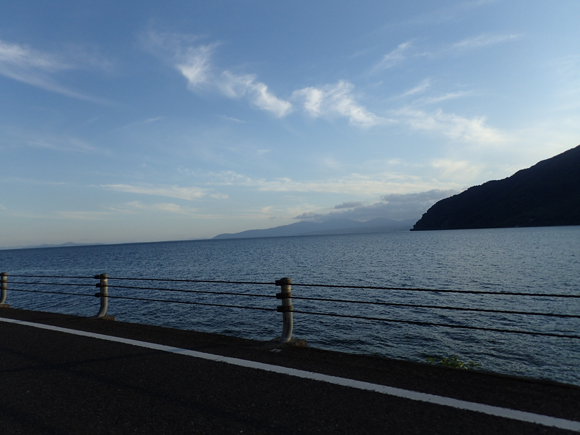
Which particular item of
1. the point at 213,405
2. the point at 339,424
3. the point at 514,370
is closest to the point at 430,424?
the point at 339,424

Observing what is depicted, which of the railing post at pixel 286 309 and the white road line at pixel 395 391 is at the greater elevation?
the railing post at pixel 286 309

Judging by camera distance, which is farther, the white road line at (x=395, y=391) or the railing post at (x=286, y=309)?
the railing post at (x=286, y=309)

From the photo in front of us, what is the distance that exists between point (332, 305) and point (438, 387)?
2020 centimetres

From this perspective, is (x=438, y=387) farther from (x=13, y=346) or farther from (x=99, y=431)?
(x=13, y=346)

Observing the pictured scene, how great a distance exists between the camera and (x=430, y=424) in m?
3.55

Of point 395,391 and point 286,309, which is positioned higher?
point 286,309

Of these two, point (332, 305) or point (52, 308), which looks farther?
point (52, 308)

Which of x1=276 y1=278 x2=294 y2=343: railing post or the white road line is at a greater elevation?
x1=276 y1=278 x2=294 y2=343: railing post

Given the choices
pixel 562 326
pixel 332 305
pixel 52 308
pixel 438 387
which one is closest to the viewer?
pixel 438 387

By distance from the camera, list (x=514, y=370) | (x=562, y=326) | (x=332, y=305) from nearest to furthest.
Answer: (x=514, y=370)
(x=562, y=326)
(x=332, y=305)

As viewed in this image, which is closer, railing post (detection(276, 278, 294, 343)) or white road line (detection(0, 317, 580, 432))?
white road line (detection(0, 317, 580, 432))

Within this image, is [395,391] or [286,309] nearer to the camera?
[395,391]

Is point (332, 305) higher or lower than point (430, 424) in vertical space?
lower

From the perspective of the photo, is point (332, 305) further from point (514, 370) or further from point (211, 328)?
point (514, 370)
